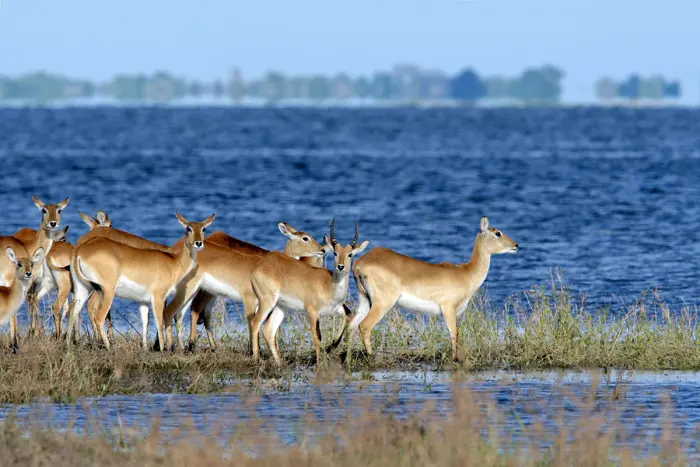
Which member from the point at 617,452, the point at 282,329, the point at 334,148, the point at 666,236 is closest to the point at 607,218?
the point at 666,236

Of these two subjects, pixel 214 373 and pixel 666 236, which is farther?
pixel 666 236

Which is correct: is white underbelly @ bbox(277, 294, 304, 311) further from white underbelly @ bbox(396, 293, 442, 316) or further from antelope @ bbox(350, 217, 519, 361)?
white underbelly @ bbox(396, 293, 442, 316)

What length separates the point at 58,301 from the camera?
14.7 m

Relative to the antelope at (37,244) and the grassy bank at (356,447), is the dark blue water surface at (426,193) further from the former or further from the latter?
the grassy bank at (356,447)

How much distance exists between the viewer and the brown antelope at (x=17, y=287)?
524 inches

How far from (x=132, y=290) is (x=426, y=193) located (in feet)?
105

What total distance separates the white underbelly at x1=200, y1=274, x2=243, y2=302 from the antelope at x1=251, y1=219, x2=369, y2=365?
0.49 m

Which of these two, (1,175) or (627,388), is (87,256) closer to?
(627,388)

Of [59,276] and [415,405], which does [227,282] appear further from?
[415,405]

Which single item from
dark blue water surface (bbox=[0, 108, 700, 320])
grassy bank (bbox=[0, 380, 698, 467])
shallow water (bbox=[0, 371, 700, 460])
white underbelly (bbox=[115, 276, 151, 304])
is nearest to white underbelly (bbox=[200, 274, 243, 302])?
white underbelly (bbox=[115, 276, 151, 304])

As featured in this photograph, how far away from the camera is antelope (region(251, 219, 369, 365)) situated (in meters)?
13.8

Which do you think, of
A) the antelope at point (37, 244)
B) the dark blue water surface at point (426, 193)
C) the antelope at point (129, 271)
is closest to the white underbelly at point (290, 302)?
the antelope at point (129, 271)

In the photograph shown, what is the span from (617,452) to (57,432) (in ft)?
13.6

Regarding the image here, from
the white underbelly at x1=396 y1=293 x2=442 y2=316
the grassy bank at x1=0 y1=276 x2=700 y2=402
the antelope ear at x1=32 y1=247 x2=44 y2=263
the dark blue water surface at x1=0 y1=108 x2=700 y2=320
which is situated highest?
the antelope ear at x1=32 y1=247 x2=44 y2=263
